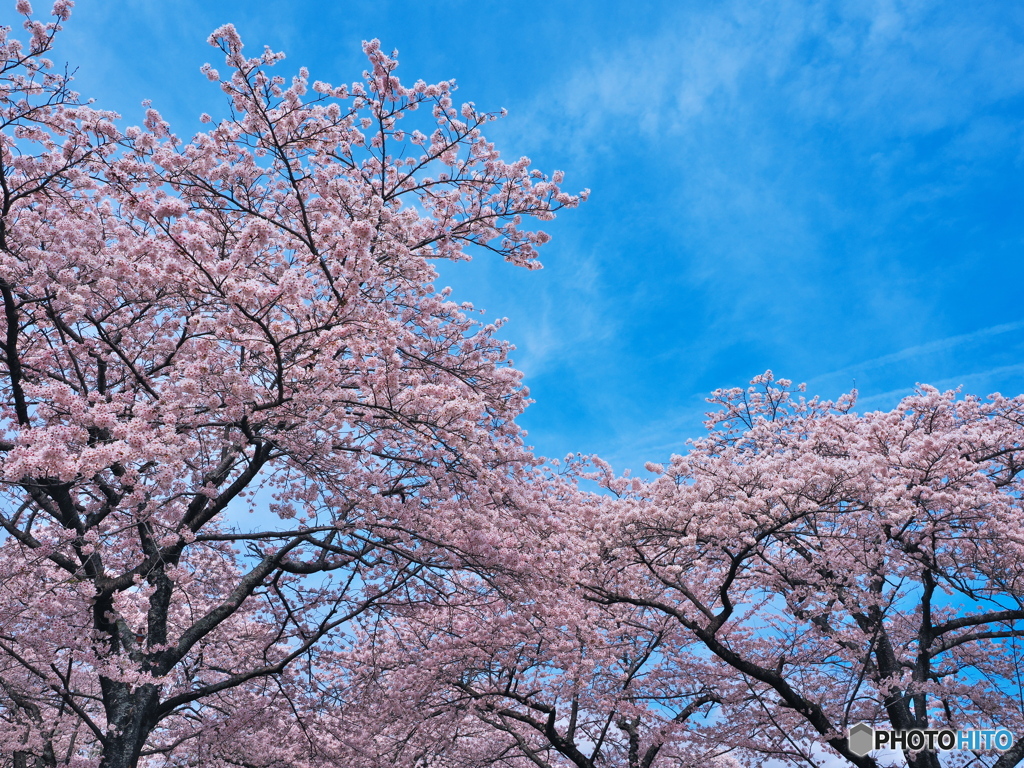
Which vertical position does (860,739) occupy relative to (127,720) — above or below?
above

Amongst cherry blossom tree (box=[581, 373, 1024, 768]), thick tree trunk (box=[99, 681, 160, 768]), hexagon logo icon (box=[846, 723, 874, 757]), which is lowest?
thick tree trunk (box=[99, 681, 160, 768])

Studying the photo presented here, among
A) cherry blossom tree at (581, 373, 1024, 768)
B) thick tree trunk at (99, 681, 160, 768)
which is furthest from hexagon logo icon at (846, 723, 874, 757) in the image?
thick tree trunk at (99, 681, 160, 768)

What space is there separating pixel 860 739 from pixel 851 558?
3138 mm

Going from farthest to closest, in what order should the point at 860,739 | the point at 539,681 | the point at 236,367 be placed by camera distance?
the point at 539,681 → the point at 860,739 → the point at 236,367

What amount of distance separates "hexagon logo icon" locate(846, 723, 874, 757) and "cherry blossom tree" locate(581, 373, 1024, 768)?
154 mm

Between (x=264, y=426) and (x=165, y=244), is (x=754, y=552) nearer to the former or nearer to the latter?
(x=264, y=426)

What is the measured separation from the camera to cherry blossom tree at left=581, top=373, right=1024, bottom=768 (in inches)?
415

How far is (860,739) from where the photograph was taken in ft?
37.5

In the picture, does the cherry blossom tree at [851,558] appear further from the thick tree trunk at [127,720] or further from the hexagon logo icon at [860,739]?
the thick tree trunk at [127,720]

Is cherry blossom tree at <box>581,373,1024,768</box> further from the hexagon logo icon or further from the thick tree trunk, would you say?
the thick tree trunk

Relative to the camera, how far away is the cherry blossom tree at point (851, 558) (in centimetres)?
1054

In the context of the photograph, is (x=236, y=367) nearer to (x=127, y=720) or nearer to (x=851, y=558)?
(x=127, y=720)

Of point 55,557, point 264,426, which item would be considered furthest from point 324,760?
point 264,426

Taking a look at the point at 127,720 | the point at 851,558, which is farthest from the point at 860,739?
the point at 127,720
